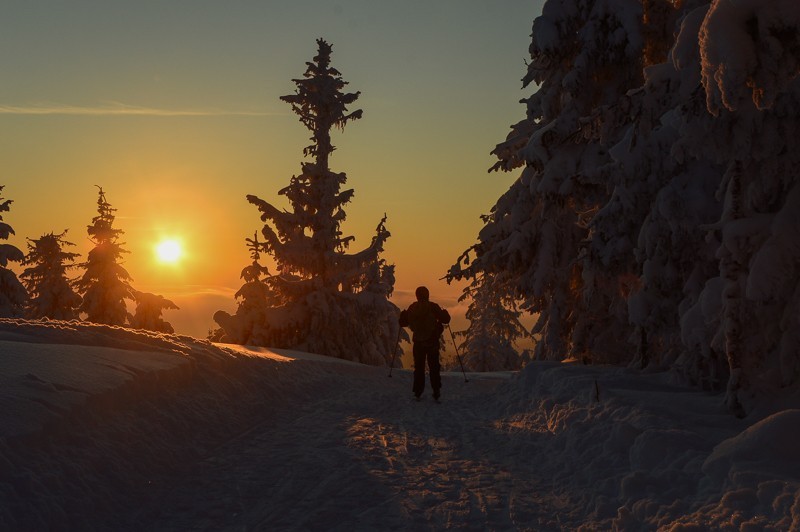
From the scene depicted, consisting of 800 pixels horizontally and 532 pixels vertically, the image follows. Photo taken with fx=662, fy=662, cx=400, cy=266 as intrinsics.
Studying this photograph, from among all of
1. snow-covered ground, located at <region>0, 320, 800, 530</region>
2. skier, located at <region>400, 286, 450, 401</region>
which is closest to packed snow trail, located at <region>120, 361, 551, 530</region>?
snow-covered ground, located at <region>0, 320, 800, 530</region>

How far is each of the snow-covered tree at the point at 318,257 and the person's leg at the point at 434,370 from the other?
14.3 m

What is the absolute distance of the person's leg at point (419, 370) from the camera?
13.4 meters

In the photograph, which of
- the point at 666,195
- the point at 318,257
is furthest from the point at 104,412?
the point at 318,257

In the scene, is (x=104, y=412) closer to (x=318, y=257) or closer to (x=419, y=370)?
(x=419, y=370)

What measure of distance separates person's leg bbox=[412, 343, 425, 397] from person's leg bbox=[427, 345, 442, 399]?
0.50 feet

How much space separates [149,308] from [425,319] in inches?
1051

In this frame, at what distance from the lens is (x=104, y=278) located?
35906 mm

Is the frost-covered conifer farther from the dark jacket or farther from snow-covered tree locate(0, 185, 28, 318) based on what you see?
snow-covered tree locate(0, 185, 28, 318)

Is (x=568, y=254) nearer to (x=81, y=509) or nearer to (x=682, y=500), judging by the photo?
(x=682, y=500)

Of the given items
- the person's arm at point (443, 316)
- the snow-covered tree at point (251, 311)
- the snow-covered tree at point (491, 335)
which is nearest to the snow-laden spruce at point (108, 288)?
the snow-covered tree at point (251, 311)

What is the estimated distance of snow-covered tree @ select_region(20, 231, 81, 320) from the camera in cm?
3759

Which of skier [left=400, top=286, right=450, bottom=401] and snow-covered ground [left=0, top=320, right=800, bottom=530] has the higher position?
skier [left=400, top=286, right=450, bottom=401]

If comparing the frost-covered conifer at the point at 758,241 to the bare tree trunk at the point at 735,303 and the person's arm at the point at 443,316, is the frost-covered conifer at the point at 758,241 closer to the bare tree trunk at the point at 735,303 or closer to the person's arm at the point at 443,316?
the bare tree trunk at the point at 735,303

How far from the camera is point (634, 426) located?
7.48 meters
